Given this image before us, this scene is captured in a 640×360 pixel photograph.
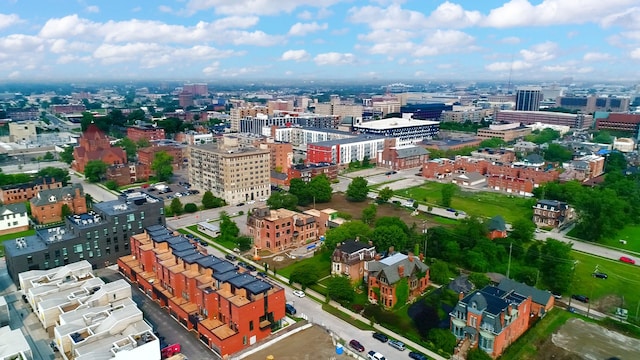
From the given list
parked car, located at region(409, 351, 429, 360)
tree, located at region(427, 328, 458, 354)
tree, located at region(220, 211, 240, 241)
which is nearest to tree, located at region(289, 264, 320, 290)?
parked car, located at region(409, 351, 429, 360)

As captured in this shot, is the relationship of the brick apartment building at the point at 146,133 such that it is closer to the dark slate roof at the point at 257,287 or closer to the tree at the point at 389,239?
the tree at the point at 389,239

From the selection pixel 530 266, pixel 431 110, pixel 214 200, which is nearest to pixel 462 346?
pixel 530 266

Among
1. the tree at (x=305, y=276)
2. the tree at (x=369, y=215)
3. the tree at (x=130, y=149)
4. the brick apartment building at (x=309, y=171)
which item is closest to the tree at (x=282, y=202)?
the tree at (x=369, y=215)

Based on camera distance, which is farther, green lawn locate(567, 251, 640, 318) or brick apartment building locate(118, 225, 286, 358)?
green lawn locate(567, 251, 640, 318)

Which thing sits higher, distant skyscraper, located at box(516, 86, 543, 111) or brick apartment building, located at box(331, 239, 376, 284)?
distant skyscraper, located at box(516, 86, 543, 111)

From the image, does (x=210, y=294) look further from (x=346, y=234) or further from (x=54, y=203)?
(x=54, y=203)

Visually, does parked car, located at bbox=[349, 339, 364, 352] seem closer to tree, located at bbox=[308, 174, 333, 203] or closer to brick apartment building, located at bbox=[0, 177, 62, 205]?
tree, located at bbox=[308, 174, 333, 203]

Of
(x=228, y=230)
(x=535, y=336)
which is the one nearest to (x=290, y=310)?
(x=228, y=230)
